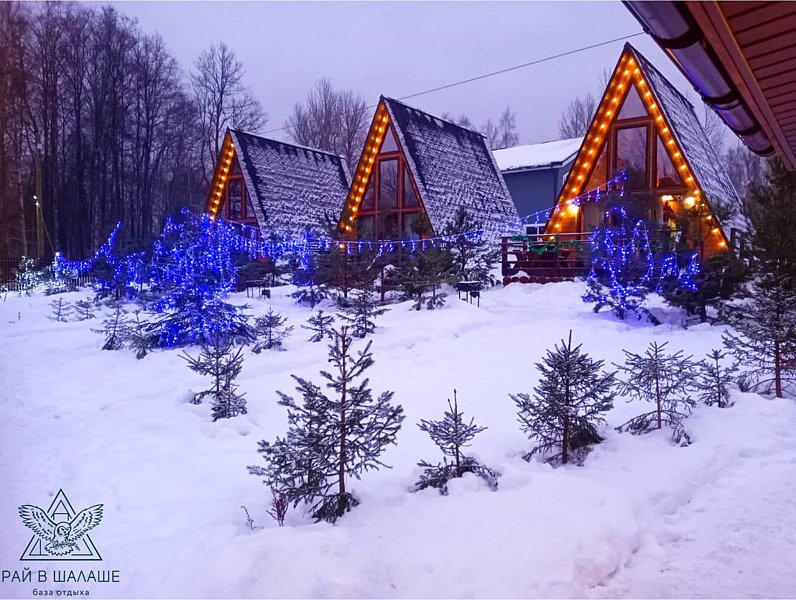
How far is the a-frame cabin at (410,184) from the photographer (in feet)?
63.9

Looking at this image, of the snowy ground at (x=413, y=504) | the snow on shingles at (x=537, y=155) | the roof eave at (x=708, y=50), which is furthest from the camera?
the snow on shingles at (x=537, y=155)

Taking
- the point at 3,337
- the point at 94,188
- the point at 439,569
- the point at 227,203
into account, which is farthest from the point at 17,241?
the point at 439,569

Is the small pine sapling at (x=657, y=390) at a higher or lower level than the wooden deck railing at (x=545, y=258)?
lower

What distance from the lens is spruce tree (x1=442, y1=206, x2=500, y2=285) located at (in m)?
16.0

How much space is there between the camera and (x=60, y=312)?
14547 mm

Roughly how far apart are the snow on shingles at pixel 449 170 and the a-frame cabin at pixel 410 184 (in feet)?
0.12

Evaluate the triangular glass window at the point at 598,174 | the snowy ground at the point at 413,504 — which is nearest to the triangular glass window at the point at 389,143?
the triangular glass window at the point at 598,174

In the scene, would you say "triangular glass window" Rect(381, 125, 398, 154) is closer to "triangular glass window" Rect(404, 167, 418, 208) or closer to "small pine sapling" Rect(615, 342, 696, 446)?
"triangular glass window" Rect(404, 167, 418, 208)

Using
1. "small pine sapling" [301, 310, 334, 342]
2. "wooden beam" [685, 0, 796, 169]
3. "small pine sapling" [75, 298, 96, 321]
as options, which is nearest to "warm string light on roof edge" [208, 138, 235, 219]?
"small pine sapling" [75, 298, 96, 321]

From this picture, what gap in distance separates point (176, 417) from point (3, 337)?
8098 millimetres

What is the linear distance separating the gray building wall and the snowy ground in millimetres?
21940

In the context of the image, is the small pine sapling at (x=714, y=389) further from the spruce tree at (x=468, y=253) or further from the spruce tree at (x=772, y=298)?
the spruce tree at (x=468, y=253)

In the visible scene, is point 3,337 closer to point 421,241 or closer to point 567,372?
point 421,241

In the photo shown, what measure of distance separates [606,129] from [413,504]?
16.5 m
